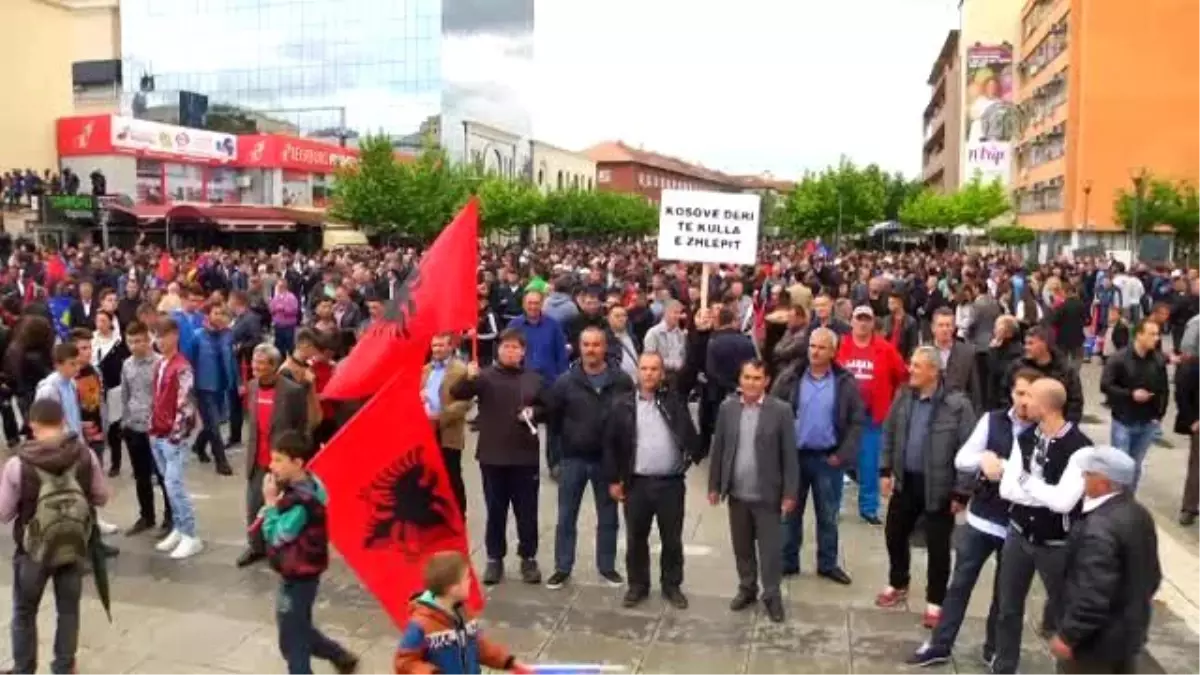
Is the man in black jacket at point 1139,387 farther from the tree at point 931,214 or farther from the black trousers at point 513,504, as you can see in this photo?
the tree at point 931,214

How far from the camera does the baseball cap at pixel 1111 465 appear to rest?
444 centimetres

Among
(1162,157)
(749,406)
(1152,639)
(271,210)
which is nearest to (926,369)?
(749,406)

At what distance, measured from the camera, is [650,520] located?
7.16 meters

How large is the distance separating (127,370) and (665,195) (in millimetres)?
5749

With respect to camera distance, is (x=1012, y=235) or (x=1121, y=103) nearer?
(x=1121, y=103)

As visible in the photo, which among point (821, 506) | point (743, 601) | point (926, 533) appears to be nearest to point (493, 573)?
point (743, 601)

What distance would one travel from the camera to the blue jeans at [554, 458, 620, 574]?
7492 mm

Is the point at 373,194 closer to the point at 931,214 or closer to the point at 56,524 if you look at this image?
the point at 931,214

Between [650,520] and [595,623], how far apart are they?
0.75m

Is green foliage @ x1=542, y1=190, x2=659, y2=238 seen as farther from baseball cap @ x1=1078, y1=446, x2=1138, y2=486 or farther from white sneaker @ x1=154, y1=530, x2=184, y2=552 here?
baseball cap @ x1=1078, y1=446, x2=1138, y2=486

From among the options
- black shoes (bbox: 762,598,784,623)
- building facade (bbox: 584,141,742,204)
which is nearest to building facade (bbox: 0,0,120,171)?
black shoes (bbox: 762,598,784,623)

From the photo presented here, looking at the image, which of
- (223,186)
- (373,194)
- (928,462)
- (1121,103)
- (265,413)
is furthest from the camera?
(1121,103)

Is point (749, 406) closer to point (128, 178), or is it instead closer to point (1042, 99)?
point (128, 178)

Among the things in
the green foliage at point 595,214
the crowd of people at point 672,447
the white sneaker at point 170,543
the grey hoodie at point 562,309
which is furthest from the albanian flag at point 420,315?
the green foliage at point 595,214
